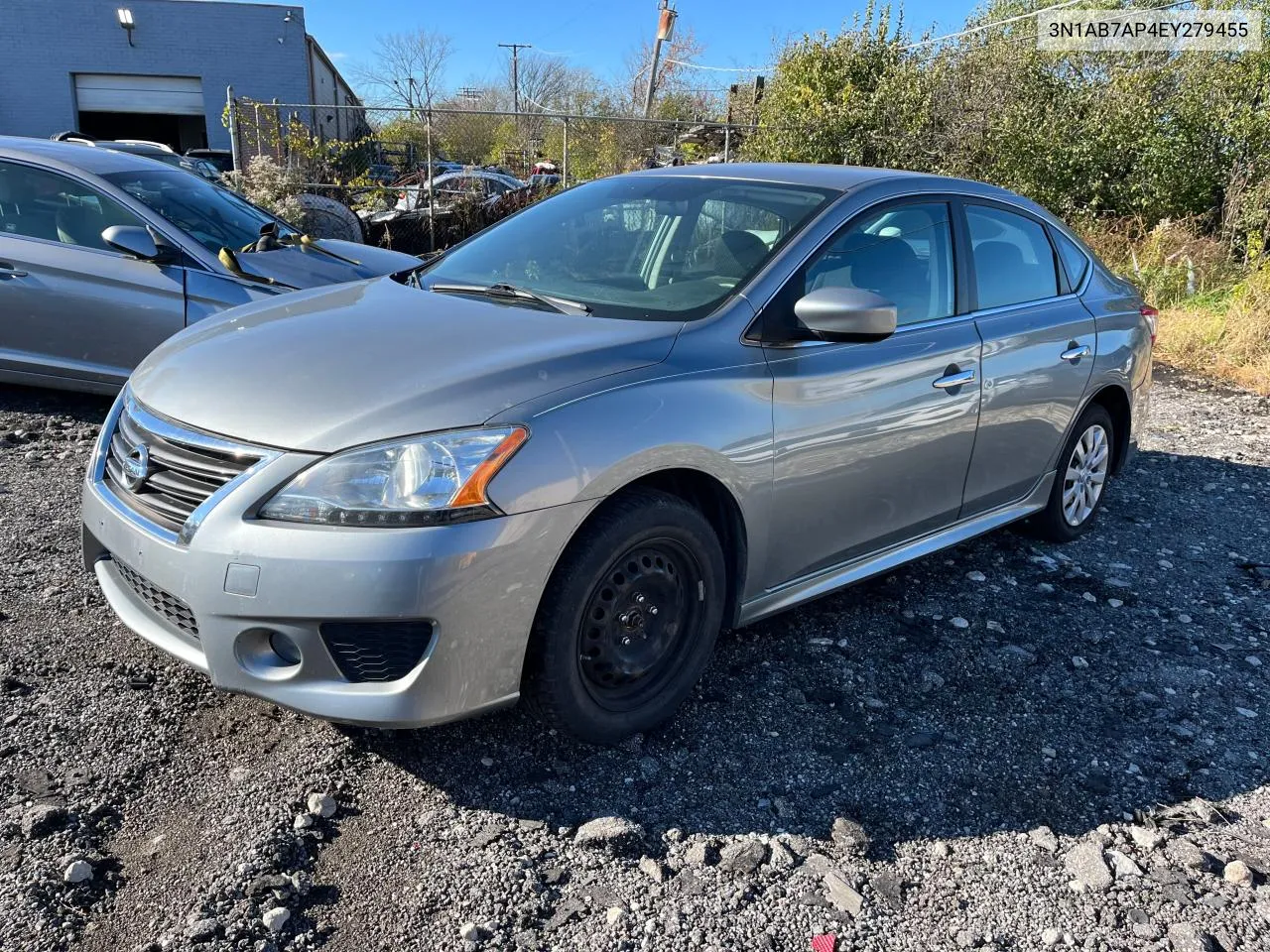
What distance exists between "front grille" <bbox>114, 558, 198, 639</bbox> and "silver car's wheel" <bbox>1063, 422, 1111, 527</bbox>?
3811 mm

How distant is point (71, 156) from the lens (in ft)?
19.3

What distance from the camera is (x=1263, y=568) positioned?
4.69 metres

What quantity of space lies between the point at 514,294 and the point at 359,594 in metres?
1.38

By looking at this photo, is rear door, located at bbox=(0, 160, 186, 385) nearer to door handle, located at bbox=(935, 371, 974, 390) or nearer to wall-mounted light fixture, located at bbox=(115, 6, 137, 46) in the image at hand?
door handle, located at bbox=(935, 371, 974, 390)

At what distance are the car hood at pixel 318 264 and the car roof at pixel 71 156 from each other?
110 cm

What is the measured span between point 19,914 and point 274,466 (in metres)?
1.13

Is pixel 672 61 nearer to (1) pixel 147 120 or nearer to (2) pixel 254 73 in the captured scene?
(2) pixel 254 73

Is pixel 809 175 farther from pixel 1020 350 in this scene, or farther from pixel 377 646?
pixel 377 646

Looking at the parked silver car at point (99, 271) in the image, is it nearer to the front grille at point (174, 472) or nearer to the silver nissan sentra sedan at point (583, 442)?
the silver nissan sentra sedan at point (583, 442)

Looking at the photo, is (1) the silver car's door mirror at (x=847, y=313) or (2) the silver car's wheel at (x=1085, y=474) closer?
(1) the silver car's door mirror at (x=847, y=313)

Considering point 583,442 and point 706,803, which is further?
point 706,803

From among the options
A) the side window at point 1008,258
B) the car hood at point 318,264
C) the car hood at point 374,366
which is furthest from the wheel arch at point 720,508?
the car hood at point 318,264

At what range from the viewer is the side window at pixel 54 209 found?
18.6 ft

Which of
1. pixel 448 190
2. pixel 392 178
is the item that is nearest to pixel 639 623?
pixel 448 190
